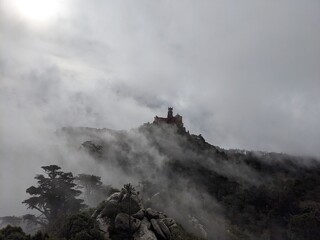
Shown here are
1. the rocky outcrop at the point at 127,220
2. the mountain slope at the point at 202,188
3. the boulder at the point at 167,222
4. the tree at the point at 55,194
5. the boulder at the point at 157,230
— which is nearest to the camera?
the rocky outcrop at the point at 127,220

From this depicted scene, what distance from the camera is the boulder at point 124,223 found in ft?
258

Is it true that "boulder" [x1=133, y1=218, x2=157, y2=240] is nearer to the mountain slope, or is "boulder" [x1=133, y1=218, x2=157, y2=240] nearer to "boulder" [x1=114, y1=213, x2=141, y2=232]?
"boulder" [x1=114, y1=213, x2=141, y2=232]

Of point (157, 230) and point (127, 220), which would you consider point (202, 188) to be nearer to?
point (157, 230)

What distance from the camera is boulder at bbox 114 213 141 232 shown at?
258 feet

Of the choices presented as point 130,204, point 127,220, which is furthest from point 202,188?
point 127,220

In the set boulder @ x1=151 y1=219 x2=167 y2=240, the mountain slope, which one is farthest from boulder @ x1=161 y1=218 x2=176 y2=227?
the mountain slope

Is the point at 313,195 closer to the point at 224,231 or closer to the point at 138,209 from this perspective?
the point at 224,231

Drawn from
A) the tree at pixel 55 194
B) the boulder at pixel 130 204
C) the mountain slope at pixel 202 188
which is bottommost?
the boulder at pixel 130 204

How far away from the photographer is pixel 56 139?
200m

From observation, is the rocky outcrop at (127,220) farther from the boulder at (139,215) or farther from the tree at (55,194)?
the tree at (55,194)

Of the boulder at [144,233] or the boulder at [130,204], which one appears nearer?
the boulder at [144,233]

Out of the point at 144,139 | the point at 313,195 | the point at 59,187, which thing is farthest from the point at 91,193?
the point at 313,195

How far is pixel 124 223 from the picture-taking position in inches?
3110

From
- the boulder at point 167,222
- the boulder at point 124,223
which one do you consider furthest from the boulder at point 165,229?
the boulder at point 124,223
